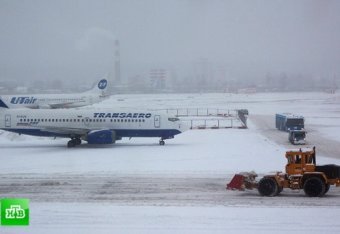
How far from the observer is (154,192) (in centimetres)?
1995

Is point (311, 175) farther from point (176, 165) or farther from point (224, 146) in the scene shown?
point (224, 146)

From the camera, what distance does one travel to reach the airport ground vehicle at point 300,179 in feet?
60.3

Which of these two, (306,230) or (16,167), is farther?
(16,167)

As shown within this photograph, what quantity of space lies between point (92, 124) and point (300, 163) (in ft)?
69.3

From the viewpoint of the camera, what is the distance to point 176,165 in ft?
89.1

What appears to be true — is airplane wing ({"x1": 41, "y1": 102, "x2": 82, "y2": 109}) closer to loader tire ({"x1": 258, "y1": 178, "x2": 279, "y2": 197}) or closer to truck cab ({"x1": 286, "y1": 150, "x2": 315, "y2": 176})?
loader tire ({"x1": 258, "y1": 178, "x2": 279, "y2": 197})

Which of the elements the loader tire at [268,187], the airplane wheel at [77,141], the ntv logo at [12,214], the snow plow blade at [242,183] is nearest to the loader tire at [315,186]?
the loader tire at [268,187]

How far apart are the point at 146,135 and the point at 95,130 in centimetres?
395

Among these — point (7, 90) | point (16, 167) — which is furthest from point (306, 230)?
point (7, 90)

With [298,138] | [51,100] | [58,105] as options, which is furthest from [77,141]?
[51,100]

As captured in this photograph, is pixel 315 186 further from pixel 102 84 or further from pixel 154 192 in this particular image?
pixel 102 84

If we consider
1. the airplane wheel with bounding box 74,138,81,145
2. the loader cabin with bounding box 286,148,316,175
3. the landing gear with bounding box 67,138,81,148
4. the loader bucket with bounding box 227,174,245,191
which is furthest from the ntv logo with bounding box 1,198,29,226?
the airplane wheel with bounding box 74,138,81,145

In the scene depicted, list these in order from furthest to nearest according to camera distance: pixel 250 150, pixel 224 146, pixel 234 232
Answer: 1. pixel 224 146
2. pixel 250 150
3. pixel 234 232

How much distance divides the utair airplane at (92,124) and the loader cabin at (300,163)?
17.6 meters
